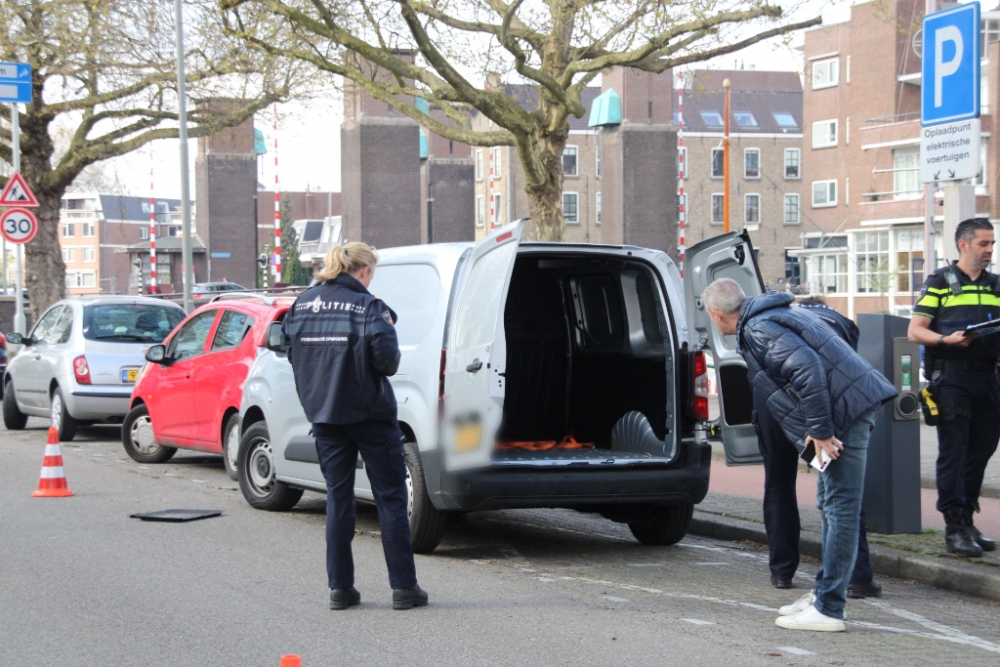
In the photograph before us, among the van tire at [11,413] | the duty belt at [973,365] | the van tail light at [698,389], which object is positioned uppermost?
the duty belt at [973,365]

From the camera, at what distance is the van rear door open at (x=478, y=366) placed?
6965 millimetres

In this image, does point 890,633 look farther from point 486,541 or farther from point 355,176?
point 355,176

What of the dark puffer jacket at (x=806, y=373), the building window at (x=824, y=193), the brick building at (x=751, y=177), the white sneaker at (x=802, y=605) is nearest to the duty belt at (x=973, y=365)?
the dark puffer jacket at (x=806, y=373)

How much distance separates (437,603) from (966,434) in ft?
10.9

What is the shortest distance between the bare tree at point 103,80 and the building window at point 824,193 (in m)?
41.0

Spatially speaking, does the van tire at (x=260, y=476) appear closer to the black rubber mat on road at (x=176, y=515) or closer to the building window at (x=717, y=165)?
the black rubber mat on road at (x=176, y=515)

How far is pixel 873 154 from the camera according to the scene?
52.9m

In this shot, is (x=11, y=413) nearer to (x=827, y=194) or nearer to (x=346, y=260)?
(x=346, y=260)

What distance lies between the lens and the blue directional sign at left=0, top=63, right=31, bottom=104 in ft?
67.3

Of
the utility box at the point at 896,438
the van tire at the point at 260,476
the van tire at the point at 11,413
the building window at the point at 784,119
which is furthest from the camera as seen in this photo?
the building window at the point at 784,119

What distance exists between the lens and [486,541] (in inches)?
323

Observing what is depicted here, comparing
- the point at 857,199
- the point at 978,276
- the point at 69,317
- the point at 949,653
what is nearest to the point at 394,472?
the point at 949,653

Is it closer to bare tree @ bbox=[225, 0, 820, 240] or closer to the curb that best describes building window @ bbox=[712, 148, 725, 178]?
bare tree @ bbox=[225, 0, 820, 240]

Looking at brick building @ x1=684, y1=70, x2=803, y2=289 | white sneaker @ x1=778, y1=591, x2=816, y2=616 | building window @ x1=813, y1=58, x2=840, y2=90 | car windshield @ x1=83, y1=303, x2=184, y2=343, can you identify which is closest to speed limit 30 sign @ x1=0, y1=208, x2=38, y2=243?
car windshield @ x1=83, y1=303, x2=184, y2=343
